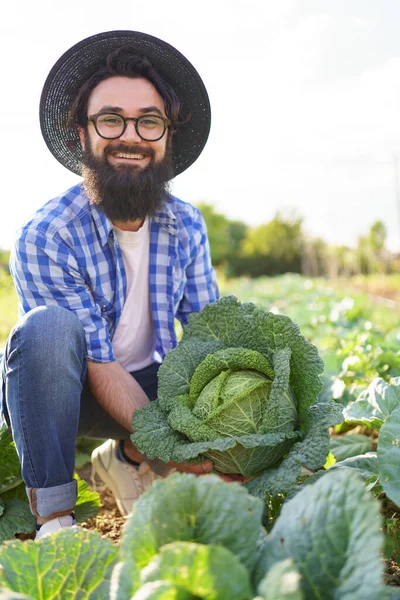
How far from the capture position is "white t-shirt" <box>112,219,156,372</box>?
2795 mm

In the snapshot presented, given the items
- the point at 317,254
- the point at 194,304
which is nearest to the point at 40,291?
the point at 194,304

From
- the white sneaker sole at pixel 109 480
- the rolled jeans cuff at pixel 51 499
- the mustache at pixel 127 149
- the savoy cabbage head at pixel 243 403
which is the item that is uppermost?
the mustache at pixel 127 149

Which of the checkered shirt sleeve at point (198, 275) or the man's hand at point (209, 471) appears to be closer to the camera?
the man's hand at point (209, 471)

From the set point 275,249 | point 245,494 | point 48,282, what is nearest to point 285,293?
point 48,282

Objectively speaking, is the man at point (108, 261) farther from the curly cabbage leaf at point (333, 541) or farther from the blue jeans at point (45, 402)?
the curly cabbage leaf at point (333, 541)

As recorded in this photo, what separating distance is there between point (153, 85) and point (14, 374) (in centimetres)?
147

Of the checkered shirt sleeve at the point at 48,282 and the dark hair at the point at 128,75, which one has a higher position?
the dark hair at the point at 128,75

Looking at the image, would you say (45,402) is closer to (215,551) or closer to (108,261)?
(108,261)

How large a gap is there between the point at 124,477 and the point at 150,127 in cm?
158

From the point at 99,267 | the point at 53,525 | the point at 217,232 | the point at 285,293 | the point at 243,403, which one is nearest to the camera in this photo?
the point at 243,403

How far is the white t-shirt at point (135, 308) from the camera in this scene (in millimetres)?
2795

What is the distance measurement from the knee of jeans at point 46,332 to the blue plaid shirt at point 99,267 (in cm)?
21

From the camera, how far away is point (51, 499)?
209 cm

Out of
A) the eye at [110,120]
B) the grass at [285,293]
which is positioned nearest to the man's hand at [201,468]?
the eye at [110,120]
